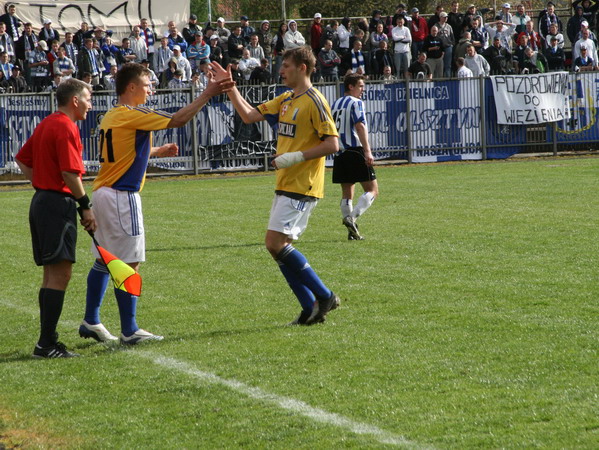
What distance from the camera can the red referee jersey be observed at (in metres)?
6.15

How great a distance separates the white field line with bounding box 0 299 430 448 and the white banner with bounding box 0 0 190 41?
20.9 metres

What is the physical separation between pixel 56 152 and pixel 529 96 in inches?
837

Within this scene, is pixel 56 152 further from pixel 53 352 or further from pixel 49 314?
pixel 53 352

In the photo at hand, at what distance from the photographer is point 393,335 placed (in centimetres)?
657

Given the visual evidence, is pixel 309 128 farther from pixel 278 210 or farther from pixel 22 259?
pixel 22 259

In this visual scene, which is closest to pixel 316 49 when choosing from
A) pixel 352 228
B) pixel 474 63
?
pixel 474 63

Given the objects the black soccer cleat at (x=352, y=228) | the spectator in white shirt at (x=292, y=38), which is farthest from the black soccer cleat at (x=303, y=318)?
the spectator in white shirt at (x=292, y=38)

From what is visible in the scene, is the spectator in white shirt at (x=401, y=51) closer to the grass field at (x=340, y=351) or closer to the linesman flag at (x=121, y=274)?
the grass field at (x=340, y=351)

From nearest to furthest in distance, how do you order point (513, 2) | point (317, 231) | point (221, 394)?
point (221, 394)
point (317, 231)
point (513, 2)

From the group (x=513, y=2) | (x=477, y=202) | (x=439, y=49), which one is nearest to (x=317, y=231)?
(x=477, y=202)

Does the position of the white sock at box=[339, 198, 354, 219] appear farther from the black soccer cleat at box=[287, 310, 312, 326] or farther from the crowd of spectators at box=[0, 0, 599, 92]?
the crowd of spectators at box=[0, 0, 599, 92]

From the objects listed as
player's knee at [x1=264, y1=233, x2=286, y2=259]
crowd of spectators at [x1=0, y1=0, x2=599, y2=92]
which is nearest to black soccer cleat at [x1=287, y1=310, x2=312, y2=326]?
player's knee at [x1=264, y1=233, x2=286, y2=259]

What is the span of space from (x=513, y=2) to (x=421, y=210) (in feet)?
159

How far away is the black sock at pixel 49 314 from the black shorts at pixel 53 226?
0.24m
